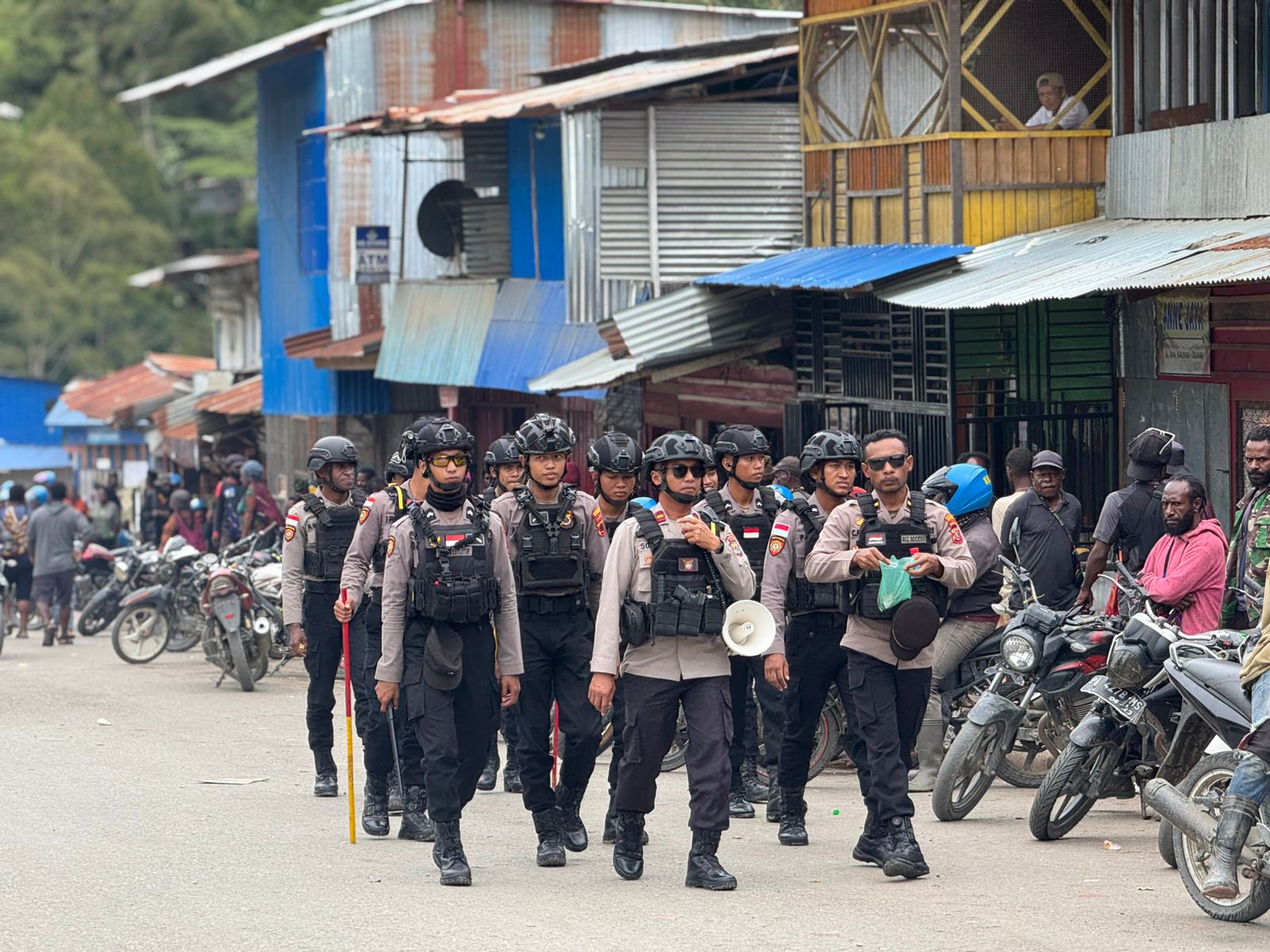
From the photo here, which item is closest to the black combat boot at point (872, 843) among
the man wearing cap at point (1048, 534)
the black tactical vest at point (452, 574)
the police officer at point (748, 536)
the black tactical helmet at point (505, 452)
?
the police officer at point (748, 536)

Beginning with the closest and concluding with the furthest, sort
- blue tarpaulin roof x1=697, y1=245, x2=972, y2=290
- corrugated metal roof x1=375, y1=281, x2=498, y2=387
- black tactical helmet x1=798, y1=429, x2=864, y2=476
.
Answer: black tactical helmet x1=798, y1=429, x2=864, y2=476
blue tarpaulin roof x1=697, y1=245, x2=972, y2=290
corrugated metal roof x1=375, y1=281, x2=498, y2=387

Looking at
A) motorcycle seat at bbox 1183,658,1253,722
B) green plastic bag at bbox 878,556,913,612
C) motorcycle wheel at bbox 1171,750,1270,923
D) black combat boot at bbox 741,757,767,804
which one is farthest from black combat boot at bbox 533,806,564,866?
motorcycle seat at bbox 1183,658,1253,722

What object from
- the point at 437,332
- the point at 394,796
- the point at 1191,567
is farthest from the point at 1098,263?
the point at 437,332

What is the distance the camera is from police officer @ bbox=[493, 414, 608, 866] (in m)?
9.19

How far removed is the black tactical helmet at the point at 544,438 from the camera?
9.14 m

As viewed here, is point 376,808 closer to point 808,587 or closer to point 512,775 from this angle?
point 512,775

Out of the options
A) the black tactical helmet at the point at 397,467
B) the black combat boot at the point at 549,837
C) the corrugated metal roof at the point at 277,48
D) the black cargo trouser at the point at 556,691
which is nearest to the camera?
the black combat boot at the point at 549,837

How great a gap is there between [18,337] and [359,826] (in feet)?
174

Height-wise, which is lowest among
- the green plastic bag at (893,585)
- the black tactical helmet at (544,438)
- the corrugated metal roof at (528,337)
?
the green plastic bag at (893,585)

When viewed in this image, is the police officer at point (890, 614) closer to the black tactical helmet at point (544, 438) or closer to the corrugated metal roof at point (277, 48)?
the black tactical helmet at point (544, 438)

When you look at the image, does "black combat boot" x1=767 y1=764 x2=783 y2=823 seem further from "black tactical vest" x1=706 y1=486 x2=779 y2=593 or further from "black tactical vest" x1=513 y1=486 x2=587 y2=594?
"black tactical vest" x1=513 y1=486 x2=587 y2=594

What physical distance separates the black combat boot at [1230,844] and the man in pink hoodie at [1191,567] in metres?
2.52

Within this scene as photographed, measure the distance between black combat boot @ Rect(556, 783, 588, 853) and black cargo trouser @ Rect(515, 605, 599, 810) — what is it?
152mm

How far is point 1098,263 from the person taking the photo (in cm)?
1332
